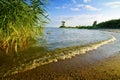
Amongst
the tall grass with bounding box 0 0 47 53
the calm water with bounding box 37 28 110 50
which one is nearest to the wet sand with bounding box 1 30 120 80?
the tall grass with bounding box 0 0 47 53

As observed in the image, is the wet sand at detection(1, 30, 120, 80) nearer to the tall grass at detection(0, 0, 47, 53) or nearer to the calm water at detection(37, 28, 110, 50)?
the tall grass at detection(0, 0, 47, 53)

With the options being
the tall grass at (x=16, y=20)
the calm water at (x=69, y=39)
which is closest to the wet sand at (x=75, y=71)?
the tall grass at (x=16, y=20)

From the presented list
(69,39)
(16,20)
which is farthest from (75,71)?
(69,39)

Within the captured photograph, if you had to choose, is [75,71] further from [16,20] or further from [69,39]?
[69,39]

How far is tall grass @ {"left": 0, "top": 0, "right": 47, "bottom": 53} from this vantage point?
23.3 feet

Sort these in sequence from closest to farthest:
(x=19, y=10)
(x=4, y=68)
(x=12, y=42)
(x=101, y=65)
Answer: (x=4, y=68) → (x=101, y=65) → (x=19, y=10) → (x=12, y=42)

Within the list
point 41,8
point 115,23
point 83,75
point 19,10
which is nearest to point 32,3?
point 41,8

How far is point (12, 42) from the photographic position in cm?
789

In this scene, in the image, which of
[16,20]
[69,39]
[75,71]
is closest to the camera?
[75,71]

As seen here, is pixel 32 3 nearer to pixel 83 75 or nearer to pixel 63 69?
pixel 63 69

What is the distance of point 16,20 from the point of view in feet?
23.9

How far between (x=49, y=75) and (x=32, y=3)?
4.09m

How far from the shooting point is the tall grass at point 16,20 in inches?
280

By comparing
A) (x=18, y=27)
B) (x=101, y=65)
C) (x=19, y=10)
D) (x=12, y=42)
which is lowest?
(x=101, y=65)
